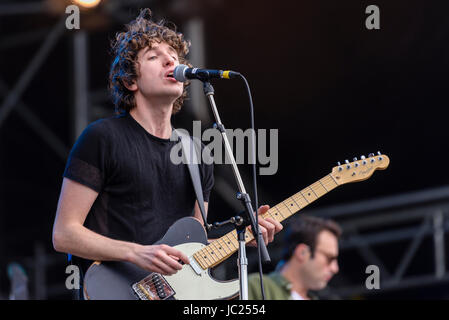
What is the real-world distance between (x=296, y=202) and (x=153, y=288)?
0.87m

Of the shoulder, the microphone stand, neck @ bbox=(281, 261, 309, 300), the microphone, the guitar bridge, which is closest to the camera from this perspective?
the microphone stand

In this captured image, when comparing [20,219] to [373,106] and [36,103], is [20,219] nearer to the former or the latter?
[36,103]

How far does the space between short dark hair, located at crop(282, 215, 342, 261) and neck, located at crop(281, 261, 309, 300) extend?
133 mm

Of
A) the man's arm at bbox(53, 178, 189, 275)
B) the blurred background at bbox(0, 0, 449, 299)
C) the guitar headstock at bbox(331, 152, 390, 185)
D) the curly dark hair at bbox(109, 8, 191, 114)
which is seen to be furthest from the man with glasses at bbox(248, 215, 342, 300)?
the man's arm at bbox(53, 178, 189, 275)

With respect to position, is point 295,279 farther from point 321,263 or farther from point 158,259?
point 158,259

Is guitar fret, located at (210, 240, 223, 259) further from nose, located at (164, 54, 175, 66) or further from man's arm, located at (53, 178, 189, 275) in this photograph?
nose, located at (164, 54, 175, 66)

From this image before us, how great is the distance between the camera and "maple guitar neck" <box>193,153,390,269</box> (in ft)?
10.3

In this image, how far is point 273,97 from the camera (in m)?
8.30

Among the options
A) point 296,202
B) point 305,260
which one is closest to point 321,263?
point 305,260

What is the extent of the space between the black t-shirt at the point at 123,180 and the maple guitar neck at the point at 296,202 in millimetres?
262

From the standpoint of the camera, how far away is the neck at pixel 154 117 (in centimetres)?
338
